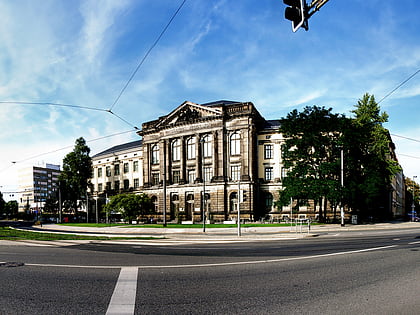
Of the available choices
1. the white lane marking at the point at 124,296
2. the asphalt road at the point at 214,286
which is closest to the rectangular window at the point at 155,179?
the asphalt road at the point at 214,286

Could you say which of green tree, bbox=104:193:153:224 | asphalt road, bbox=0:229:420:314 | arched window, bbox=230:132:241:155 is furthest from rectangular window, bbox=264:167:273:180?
asphalt road, bbox=0:229:420:314

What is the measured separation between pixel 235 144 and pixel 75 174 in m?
38.3

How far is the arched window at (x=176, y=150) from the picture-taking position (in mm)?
61781

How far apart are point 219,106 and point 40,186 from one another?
13051cm

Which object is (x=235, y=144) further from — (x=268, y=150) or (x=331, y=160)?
(x=331, y=160)

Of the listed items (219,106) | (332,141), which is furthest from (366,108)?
(219,106)

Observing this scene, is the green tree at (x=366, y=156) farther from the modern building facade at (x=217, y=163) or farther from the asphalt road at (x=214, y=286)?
the asphalt road at (x=214, y=286)

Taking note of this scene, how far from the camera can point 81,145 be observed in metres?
73.2

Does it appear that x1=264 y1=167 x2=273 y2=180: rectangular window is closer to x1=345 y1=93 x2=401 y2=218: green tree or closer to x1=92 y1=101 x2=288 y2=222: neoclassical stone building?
x1=92 y1=101 x2=288 y2=222: neoclassical stone building

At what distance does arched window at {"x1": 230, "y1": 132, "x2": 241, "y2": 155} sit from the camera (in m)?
55.9

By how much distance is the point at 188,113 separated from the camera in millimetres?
59844

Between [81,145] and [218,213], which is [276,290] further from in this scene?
[81,145]

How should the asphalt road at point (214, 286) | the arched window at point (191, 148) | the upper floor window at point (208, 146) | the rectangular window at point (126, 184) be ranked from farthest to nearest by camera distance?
the rectangular window at point (126, 184) → the arched window at point (191, 148) → the upper floor window at point (208, 146) → the asphalt road at point (214, 286)

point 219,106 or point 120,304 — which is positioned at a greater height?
point 219,106
